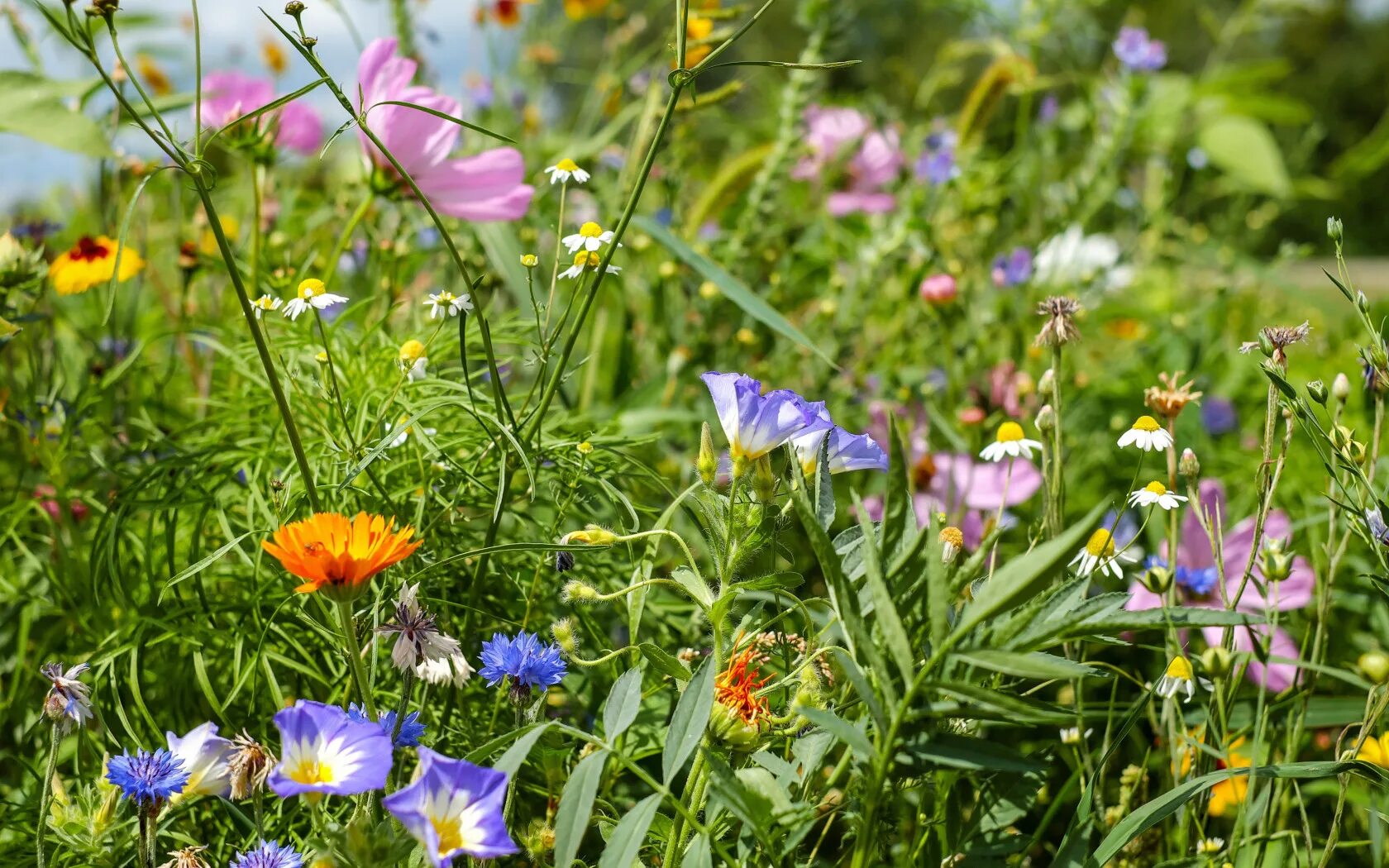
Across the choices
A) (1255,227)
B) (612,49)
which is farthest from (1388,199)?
(612,49)

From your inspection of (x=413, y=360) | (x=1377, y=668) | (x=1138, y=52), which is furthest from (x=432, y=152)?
(x=1138, y=52)

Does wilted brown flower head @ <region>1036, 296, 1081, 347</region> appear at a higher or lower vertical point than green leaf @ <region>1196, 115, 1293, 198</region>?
higher

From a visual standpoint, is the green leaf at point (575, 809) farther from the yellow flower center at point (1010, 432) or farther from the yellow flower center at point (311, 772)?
the yellow flower center at point (1010, 432)

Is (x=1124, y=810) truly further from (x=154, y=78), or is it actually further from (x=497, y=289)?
(x=154, y=78)

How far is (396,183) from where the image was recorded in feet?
2.62

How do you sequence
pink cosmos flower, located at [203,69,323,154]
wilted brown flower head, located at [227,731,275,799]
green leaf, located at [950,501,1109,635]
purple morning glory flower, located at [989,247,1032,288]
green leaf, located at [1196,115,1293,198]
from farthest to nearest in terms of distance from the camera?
green leaf, located at [1196,115,1293,198]
purple morning glory flower, located at [989,247,1032,288]
pink cosmos flower, located at [203,69,323,154]
wilted brown flower head, located at [227,731,275,799]
green leaf, located at [950,501,1109,635]

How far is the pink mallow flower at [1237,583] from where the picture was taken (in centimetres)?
80

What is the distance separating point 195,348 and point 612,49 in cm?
79

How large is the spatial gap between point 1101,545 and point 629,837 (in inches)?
12.1

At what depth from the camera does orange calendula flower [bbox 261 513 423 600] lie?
42cm

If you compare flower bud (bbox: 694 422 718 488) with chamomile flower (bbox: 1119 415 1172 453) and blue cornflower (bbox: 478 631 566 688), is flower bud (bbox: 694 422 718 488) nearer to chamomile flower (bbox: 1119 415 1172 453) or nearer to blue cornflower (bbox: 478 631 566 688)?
blue cornflower (bbox: 478 631 566 688)

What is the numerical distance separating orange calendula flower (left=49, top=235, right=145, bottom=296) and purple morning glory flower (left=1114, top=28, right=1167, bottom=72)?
1.14 metres

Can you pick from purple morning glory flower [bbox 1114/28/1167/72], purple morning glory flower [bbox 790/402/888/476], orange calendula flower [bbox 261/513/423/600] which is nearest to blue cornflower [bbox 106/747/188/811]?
orange calendula flower [bbox 261/513/423/600]

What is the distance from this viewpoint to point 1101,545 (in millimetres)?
573
